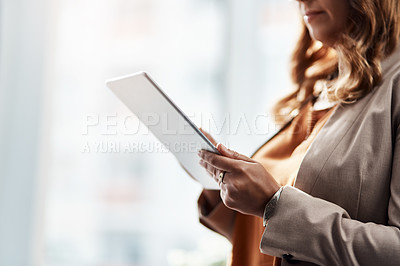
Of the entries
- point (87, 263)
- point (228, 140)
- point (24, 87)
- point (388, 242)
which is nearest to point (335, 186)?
point (388, 242)

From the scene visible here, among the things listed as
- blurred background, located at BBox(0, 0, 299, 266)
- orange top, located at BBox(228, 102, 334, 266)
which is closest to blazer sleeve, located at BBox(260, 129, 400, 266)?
orange top, located at BBox(228, 102, 334, 266)

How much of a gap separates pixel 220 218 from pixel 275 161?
0.71 ft

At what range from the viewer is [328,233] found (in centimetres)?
88

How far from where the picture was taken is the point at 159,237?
8.83ft

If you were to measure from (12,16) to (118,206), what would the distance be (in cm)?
116

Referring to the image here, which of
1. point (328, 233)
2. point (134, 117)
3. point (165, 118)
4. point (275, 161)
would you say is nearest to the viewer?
point (328, 233)

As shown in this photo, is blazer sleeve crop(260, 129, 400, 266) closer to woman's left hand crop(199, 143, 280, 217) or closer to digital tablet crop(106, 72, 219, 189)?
woman's left hand crop(199, 143, 280, 217)

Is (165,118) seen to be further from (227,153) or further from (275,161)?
(275,161)

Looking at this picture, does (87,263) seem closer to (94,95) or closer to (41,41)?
(94,95)

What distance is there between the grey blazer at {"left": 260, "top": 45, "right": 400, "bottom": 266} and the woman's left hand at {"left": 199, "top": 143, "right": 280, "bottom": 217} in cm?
4

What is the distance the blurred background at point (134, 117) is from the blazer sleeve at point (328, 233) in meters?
1.51

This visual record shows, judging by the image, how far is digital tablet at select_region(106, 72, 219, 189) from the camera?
0.91 metres

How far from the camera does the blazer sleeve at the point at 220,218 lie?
1.29 m

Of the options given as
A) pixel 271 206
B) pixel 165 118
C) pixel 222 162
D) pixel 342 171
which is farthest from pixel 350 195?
pixel 165 118
